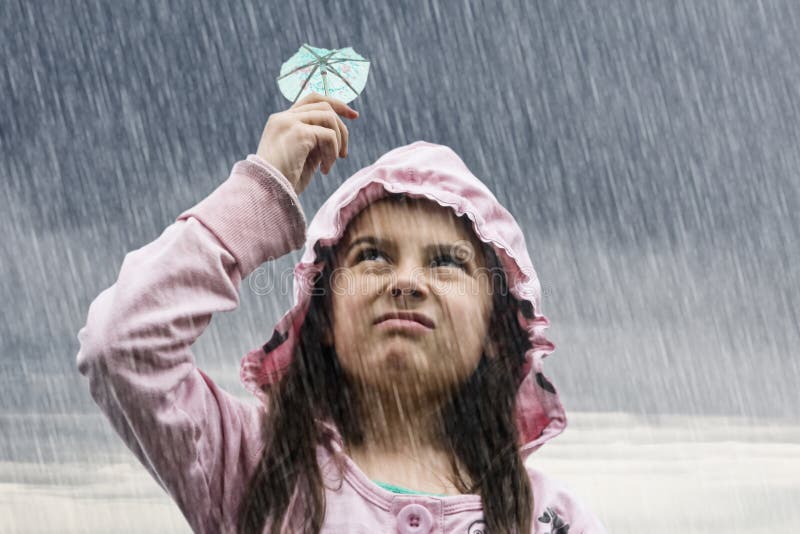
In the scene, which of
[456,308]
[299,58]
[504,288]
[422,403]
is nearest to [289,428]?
[422,403]

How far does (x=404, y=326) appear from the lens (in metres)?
3.01

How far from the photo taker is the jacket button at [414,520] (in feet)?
9.37

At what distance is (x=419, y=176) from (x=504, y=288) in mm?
542

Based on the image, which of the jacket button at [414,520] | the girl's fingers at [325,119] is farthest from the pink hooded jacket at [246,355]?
the girl's fingers at [325,119]

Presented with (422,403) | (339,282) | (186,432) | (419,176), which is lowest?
(422,403)

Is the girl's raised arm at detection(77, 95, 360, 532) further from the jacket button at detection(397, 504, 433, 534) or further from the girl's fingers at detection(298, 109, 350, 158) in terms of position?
the jacket button at detection(397, 504, 433, 534)

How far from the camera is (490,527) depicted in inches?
116

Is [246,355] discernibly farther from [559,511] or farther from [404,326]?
[559,511]

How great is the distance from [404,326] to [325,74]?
3.17ft

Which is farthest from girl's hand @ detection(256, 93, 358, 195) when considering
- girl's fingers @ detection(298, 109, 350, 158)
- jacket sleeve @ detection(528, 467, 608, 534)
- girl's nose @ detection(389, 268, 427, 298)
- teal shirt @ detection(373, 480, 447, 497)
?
jacket sleeve @ detection(528, 467, 608, 534)

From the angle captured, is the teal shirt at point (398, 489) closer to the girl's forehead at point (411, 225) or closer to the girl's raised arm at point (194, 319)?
the girl's raised arm at point (194, 319)

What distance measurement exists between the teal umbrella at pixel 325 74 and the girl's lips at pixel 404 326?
0.81 m

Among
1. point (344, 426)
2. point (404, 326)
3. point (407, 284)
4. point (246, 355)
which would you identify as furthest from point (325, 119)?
point (344, 426)

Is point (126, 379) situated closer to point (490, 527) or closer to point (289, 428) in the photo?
point (289, 428)
